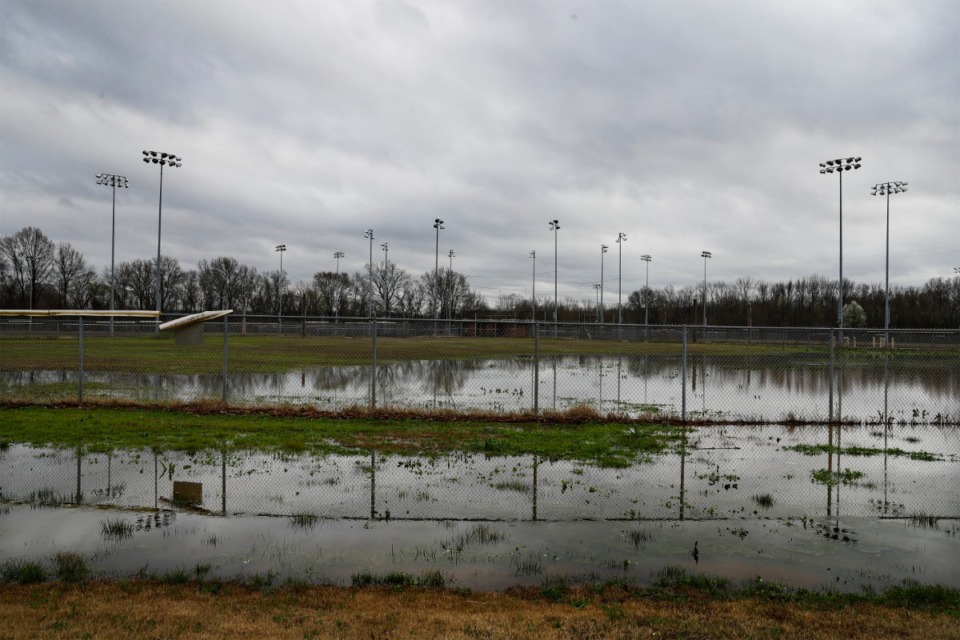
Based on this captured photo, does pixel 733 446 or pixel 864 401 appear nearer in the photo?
pixel 733 446

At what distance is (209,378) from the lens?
21.9 metres

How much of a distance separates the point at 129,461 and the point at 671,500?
7730 millimetres

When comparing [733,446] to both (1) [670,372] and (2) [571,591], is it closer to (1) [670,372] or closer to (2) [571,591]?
(2) [571,591]

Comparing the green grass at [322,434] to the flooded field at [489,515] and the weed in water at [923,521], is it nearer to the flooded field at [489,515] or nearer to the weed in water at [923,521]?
the flooded field at [489,515]

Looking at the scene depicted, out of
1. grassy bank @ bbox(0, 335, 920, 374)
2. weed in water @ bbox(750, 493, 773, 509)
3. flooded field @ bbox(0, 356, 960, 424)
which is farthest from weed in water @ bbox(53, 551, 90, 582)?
grassy bank @ bbox(0, 335, 920, 374)

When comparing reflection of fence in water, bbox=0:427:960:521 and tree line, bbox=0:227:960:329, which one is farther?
tree line, bbox=0:227:960:329

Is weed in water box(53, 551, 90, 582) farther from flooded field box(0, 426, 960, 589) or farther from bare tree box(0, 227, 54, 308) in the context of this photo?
bare tree box(0, 227, 54, 308)

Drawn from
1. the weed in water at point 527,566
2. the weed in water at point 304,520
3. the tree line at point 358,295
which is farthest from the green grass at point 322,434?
the tree line at point 358,295

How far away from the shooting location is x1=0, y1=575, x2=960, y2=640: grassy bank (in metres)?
4.24

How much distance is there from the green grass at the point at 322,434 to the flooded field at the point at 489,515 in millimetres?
517

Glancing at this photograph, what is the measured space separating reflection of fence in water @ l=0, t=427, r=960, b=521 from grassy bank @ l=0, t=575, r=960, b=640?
1991 millimetres

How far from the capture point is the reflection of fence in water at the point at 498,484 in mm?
7254

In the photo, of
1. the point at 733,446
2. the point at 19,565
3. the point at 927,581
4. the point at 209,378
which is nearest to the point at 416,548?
the point at 19,565

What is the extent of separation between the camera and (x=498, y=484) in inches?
327
